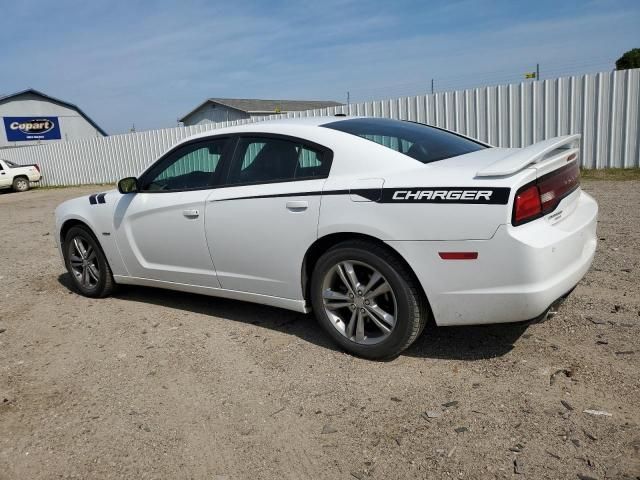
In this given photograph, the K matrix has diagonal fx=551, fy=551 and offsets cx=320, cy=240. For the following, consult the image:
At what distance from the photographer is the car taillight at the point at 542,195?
294 centimetres

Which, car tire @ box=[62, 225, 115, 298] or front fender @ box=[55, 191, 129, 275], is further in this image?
car tire @ box=[62, 225, 115, 298]

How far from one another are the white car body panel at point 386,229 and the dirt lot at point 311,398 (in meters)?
0.41

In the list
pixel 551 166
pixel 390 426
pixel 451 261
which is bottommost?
pixel 390 426

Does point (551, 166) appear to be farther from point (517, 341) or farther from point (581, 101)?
point (581, 101)

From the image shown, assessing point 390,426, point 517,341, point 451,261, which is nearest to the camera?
point 390,426

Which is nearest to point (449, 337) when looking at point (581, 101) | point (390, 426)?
point (390, 426)

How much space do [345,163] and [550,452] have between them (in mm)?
1999

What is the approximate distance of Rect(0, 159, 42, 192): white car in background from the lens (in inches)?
939

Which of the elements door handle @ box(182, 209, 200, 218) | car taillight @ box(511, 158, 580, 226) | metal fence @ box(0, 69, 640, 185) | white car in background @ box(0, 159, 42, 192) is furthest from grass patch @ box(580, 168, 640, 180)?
white car in background @ box(0, 159, 42, 192)

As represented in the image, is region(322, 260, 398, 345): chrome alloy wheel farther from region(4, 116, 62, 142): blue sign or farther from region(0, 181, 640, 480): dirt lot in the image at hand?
region(4, 116, 62, 142): blue sign

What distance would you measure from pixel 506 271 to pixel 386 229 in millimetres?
717

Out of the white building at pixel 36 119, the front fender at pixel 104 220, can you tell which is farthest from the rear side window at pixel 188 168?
the white building at pixel 36 119

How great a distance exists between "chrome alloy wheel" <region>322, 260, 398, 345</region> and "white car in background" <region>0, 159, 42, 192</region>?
80.4 feet

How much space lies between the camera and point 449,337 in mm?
3863
